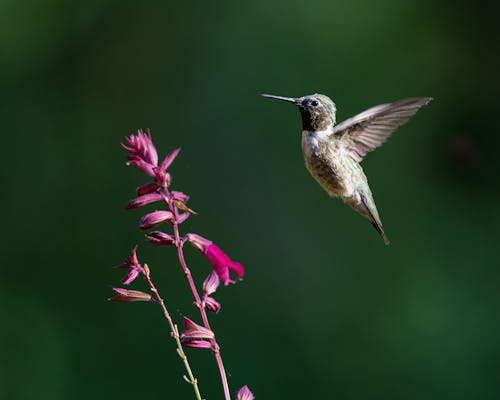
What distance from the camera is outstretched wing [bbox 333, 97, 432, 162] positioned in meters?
1.76

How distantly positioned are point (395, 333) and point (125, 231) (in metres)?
1.75

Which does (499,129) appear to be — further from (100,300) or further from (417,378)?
(100,300)

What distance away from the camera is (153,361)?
4.16 m

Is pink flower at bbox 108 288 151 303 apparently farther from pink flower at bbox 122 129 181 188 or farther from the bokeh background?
the bokeh background

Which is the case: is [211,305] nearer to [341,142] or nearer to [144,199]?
[144,199]

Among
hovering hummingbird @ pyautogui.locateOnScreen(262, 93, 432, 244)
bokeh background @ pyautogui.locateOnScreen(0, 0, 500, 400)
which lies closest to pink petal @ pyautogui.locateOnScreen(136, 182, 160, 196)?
hovering hummingbird @ pyautogui.locateOnScreen(262, 93, 432, 244)

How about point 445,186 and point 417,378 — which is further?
point 445,186

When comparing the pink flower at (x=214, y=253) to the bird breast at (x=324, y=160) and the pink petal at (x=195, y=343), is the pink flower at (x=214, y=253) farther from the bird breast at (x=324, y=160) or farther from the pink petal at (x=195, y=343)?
the bird breast at (x=324, y=160)

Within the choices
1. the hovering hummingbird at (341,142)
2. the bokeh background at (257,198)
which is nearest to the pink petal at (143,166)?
the hovering hummingbird at (341,142)

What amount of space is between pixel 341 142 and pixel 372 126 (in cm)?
9

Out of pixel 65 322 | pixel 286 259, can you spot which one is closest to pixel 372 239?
pixel 286 259

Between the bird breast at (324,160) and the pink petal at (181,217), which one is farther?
the bird breast at (324,160)

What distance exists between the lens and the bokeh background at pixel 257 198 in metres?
4.22

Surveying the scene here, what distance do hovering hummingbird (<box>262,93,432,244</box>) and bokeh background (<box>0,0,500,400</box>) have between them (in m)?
2.11
